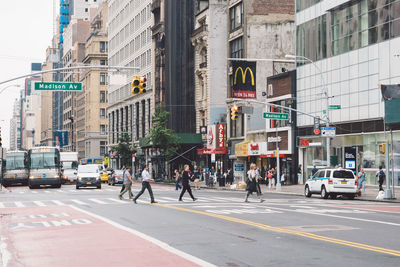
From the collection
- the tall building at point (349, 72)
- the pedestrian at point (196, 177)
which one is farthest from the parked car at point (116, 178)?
the tall building at point (349, 72)

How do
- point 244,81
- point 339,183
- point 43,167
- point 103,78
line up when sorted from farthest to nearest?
point 103,78 → point 244,81 → point 43,167 → point 339,183

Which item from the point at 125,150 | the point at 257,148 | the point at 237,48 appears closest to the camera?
the point at 257,148

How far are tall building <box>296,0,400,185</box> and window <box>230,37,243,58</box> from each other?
11.9 m

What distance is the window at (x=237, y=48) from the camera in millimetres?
67250

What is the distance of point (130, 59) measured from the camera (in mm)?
112250

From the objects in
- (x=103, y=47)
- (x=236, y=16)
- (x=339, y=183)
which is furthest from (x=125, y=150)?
(x=339, y=183)

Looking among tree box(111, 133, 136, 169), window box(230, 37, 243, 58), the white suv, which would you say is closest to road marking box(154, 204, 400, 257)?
the white suv

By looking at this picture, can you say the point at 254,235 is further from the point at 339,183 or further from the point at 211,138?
the point at 211,138

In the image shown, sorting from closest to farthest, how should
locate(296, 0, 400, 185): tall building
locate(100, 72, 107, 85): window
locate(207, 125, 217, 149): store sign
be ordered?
locate(296, 0, 400, 185): tall building, locate(207, 125, 217, 149): store sign, locate(100, 72, 107, 85): window

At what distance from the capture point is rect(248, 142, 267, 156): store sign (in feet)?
197

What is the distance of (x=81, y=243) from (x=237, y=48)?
55.9 m

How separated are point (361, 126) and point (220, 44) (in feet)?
103

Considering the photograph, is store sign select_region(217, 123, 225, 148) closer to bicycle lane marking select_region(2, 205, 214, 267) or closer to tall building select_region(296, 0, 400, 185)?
tall building select_region(296, 0, 400, 185)

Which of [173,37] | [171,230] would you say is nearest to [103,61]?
[173,37]
